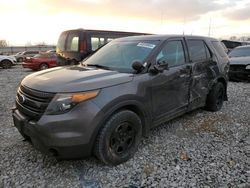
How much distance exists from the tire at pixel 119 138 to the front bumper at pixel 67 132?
0.17 m

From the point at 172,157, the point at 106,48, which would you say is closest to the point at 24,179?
the point at 172,157

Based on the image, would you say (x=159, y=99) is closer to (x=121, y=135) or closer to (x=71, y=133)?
(x=121, y=135)

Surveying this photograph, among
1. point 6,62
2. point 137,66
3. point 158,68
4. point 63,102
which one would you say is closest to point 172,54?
point 158,68

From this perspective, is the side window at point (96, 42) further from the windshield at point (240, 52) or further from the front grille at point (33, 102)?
the front grille at point (33, 102)

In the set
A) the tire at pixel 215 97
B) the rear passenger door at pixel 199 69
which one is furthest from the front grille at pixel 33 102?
the tire at pixel 215 97

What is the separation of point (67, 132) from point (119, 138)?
0.78 metres

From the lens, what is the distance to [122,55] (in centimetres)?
415

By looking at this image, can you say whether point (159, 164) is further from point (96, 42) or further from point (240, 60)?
point (240, 60)

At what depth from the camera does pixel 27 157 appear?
3.70 metres

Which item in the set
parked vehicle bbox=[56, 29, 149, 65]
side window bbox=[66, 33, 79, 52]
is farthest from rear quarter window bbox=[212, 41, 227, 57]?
side window bbox=[66, 33, 79, 52]

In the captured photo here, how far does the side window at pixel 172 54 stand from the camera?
4.11 m

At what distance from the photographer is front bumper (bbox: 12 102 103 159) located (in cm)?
293

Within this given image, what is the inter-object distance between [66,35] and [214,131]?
7213 mm

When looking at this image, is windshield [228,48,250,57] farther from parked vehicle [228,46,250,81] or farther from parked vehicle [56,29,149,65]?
parked vehicle [56,29,149,65]
